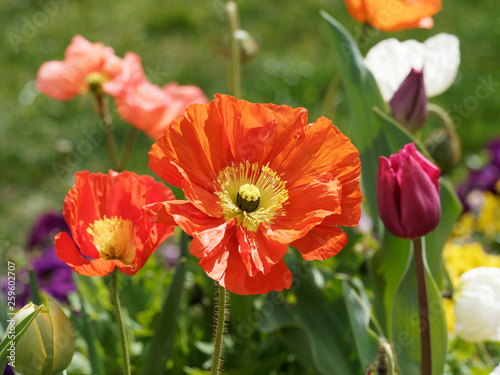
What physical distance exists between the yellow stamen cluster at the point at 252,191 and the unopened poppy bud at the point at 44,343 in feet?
0.59

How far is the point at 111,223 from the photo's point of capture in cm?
63

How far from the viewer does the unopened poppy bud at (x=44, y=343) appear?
55cm

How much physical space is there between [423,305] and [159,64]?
2369mm

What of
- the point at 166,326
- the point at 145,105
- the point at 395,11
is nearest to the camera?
the point at 166,326

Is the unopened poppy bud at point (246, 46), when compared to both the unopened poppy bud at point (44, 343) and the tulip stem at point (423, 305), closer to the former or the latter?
the tulip stem at point (423, 305)

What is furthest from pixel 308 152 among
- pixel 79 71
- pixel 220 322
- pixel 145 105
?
pixel 79 71

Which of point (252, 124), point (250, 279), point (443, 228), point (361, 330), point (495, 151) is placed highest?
point (252, 124)

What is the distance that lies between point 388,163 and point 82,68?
70 cm

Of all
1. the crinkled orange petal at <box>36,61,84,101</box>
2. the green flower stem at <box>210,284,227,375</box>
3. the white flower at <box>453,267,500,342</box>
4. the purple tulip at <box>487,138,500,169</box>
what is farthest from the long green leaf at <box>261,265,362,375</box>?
the purple tulip at <box>487,138,500,169</box>

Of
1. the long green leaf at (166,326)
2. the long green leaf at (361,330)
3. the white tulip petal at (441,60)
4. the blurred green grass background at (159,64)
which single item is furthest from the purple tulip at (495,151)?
the long green leaf at (166,326)

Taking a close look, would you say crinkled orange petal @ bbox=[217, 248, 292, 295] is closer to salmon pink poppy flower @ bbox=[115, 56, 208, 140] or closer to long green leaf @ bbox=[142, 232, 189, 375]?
long green leaf @ bbox=[142, 232, 189, 375]

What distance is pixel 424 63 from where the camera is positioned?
0.97 meters

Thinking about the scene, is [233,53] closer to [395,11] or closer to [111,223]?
[395,11]

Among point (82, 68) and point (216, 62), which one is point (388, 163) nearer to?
point (82, 68)
